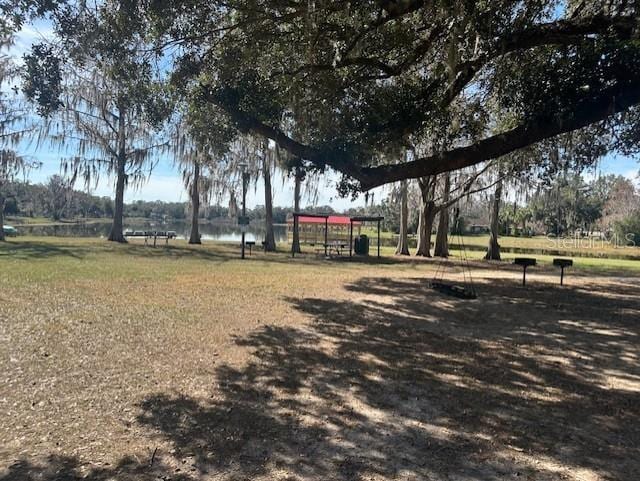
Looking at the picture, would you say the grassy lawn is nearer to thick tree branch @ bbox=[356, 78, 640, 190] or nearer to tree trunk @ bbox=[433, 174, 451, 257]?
thick tree branch @ bbox=[356, 78, 640, 190]

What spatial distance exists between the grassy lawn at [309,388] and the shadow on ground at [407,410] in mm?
17

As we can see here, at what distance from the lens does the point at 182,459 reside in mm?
2961

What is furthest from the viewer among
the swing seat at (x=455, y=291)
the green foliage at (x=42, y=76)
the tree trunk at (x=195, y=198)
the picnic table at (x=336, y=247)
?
the tree trunk at (x=195, y=198)

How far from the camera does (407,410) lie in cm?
381

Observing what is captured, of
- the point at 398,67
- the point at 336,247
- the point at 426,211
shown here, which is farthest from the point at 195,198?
the point at 398,67

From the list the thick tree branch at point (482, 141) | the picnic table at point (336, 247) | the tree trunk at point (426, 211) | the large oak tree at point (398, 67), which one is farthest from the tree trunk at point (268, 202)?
the thick tree branch at point (482, 141)

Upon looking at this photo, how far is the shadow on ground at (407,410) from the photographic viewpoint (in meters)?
2.88

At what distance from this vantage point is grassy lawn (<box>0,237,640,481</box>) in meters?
2.95

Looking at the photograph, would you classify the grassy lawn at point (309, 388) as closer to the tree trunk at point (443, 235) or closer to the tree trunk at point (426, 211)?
the tree trunk at point (426, 211)

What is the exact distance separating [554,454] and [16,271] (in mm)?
12094

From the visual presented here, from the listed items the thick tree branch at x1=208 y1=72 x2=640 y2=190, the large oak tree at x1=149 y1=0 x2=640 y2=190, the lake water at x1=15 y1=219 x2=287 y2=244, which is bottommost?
the lake water at x1=15 y1=219 x2=287 y2=244

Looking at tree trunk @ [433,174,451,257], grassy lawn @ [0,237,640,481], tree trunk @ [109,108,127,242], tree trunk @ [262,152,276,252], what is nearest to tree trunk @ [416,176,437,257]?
tree trunk @ [433,174,451,257]

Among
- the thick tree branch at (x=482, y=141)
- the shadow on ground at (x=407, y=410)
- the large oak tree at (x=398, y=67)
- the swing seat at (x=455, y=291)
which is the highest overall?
the large oak tree at (x=398, y=67)

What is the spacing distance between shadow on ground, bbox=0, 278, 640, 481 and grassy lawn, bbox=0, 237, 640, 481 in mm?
17
